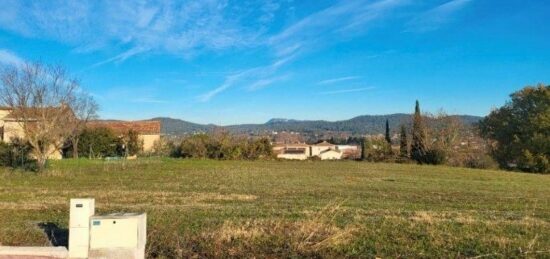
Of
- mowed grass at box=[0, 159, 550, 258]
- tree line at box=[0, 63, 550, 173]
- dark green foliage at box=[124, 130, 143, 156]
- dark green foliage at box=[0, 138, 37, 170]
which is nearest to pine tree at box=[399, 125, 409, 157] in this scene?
tree line at box=[0, 63, 550, 173]

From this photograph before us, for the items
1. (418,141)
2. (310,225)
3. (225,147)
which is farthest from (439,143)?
(310,225)

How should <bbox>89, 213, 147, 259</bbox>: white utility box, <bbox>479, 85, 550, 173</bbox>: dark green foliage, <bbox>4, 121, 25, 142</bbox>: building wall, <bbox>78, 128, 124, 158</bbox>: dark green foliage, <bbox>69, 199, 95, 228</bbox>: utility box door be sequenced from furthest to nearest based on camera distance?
<bbox>78, 128, 124, 158</bbox>: dark green foliage, <bbox>479, 85, 550, 173</bbox>: dark green foliage, <bbox>4, 121, 25, 142</bbox>: building wall, <bbox>69, 199, 95, 228</bbox>: utility box door, <bbox>89, 213, 147, 259</bbox>: white utility box

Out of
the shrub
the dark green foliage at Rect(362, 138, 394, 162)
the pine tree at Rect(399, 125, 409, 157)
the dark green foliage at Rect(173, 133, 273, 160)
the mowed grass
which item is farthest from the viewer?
the pine tree at Rect(399, 125, 409, 157)

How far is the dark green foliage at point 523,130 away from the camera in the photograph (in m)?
45.9

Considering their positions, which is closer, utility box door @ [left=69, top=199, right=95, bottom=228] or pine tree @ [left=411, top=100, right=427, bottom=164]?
utility box door @ [left=69, top=199, right=95, bottom=228]

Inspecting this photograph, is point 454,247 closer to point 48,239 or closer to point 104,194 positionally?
point 48,239

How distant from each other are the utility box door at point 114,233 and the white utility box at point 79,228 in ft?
0.27

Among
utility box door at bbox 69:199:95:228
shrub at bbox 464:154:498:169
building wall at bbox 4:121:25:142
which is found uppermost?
building wall at bbox 4:121:25:142

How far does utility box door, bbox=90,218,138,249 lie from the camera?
6109 mm

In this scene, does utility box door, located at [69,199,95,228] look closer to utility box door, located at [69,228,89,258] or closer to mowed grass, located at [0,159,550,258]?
utility box door, located at [69,228,89,258]

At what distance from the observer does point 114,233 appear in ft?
20.2

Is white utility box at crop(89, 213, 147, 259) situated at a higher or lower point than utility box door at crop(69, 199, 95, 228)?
lower

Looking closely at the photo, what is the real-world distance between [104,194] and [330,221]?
27.3ft

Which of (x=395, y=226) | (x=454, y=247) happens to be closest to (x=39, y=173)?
(x=395, y=226)
